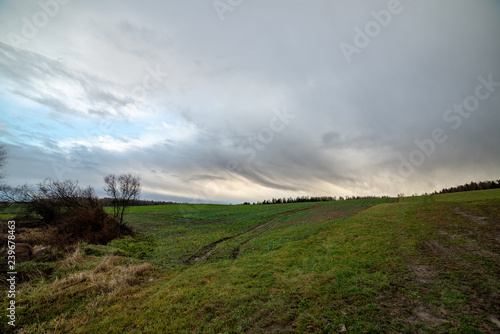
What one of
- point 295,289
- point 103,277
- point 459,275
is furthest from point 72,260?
point 459,275

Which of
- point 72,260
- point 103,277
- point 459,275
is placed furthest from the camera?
point 72,260

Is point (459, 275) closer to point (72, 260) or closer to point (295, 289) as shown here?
point (295, 289)

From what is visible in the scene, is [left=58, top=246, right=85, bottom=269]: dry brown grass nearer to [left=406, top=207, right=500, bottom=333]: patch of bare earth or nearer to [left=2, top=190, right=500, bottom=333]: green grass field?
[left=2, top=190, right=500, bottom=333]: green grass field

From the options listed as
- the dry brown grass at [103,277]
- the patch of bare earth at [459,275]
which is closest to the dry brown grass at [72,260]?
the dry brown grass at [103,277]

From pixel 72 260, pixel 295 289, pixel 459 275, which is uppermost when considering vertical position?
pixel 459 275

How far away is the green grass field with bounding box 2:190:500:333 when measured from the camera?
6.16 metres

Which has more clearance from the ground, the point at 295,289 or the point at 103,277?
the point at 295,289

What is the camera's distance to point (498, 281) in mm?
7539

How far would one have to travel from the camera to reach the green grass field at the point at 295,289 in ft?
20.2

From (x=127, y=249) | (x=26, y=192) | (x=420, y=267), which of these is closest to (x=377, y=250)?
(x=420, y=267)

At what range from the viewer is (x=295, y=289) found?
833 centimetres

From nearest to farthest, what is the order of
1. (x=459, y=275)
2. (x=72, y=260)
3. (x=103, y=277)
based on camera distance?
1. (x=459, y=275)
2. (x=103, y=277)
3. (x=72, y=260)

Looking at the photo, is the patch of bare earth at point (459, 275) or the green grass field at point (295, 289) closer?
the patch of bare earth at point (459, 275)

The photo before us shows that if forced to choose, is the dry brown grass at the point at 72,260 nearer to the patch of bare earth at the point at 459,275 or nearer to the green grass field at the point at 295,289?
the green grass field at the point at 295,289
